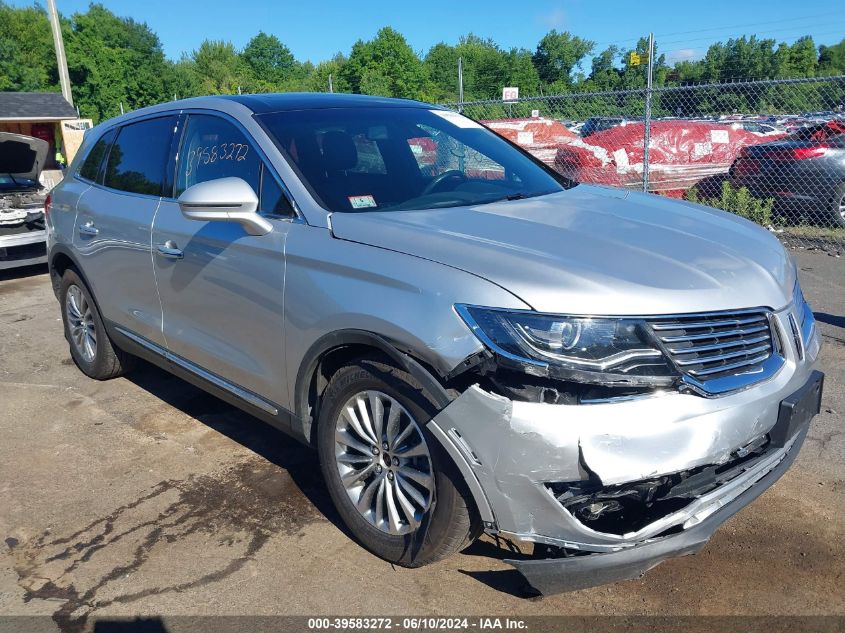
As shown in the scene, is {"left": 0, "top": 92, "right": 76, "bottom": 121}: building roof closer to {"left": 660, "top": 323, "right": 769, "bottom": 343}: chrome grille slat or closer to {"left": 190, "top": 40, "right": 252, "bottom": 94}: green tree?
{"left": 660, "top": 323, "right": 769, "bottom": 343}: chrome grille slat

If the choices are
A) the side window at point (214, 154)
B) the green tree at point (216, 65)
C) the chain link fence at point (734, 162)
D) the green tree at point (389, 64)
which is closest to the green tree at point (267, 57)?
the green tree at point (216, 65)

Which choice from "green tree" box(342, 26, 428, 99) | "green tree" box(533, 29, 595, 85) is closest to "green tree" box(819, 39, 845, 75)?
"green tree" box(533, 29, 595, 85)

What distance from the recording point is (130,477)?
3.85m

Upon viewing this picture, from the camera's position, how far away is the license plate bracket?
253 cm

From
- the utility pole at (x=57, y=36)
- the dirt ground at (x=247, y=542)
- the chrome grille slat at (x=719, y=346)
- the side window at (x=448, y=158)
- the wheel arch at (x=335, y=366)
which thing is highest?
the utility pole at (x=57, y=36)

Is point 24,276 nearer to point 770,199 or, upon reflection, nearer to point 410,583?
point 410,583

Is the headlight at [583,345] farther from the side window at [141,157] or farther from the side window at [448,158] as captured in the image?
the side window at [141,157]

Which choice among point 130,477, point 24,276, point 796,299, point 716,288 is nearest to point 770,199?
point 796,299

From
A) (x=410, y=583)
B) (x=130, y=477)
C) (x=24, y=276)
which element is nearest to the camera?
(x=410, y=583)

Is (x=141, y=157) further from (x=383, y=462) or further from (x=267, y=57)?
(x=267, y=57)

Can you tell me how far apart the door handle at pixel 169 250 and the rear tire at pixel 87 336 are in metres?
1.33

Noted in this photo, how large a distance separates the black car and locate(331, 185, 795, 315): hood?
7216mm

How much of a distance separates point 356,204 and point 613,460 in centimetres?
155

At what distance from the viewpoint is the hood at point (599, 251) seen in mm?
2354
